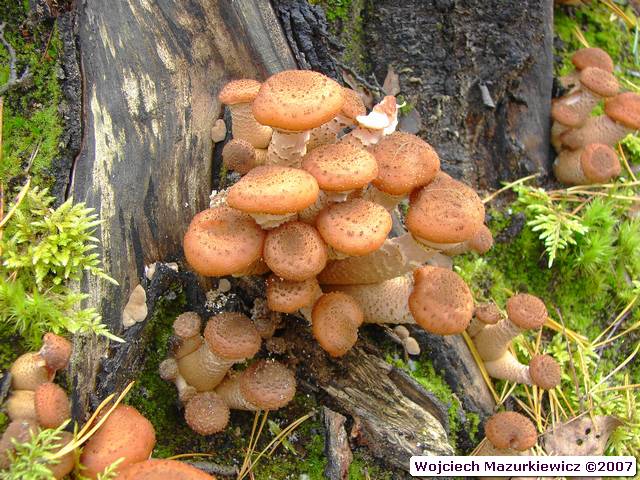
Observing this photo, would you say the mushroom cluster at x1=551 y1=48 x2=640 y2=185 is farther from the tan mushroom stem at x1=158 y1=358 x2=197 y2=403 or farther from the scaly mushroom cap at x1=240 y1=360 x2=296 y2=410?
the tan mushroom stem at x1=158 y1=358 x2=197 y2=403

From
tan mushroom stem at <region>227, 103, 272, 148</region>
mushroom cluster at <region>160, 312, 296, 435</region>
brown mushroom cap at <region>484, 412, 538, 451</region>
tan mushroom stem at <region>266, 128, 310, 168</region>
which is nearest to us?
tan mushroom stem at <region>266, 128, 310, 168</region>

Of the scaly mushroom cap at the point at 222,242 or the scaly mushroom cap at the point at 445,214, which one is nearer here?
the scaly mushroom cap at the point at 222,242

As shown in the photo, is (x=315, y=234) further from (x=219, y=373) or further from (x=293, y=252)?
(x=219, y=373)

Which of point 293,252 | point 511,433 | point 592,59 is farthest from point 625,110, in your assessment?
point 293,252

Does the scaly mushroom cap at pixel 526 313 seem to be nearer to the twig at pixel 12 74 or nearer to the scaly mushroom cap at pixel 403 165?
the scaly mushroom cap at pixel 403 165

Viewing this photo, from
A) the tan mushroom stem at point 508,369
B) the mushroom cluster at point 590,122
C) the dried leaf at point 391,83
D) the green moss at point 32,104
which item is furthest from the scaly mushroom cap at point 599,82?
the green moss at point 32,104

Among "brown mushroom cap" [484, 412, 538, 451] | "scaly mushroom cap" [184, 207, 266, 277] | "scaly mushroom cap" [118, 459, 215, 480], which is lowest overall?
"brown mushroom cap" [484, 412, 538, 451]

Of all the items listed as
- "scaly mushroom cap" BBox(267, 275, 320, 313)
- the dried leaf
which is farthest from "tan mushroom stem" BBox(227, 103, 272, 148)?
the dried leaf
